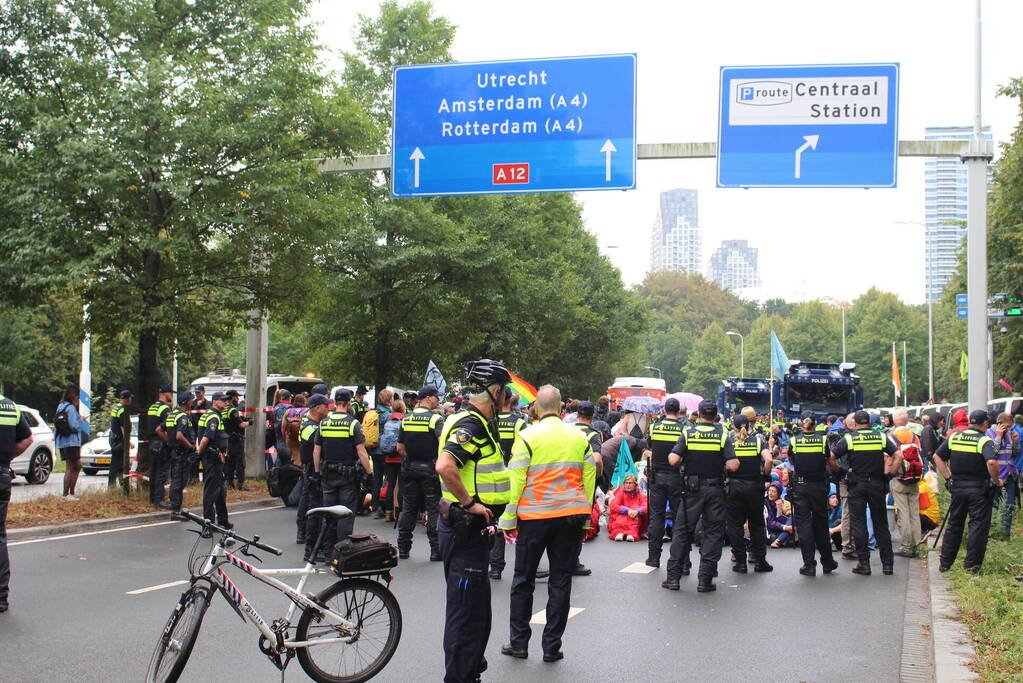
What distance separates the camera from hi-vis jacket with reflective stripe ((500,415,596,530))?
7.10m

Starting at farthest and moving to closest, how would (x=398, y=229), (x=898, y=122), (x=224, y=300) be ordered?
(x=398, y=229)
(x=224, y=300)
(x=898, y=122)

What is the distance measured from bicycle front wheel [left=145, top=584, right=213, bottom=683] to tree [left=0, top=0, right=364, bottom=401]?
357 inches

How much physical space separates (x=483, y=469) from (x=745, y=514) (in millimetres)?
5586

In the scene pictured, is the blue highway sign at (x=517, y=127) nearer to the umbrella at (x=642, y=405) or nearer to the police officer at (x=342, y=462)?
the umbrella at (x=642, y=405)

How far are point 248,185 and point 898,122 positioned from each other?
30.9 ft

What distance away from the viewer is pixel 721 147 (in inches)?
585

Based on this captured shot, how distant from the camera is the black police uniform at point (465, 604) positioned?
237 inches

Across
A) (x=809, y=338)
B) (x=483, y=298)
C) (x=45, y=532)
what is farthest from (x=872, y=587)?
(x=809, y=338)

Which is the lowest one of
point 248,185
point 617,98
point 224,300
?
point 224,300

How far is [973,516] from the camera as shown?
424 inches

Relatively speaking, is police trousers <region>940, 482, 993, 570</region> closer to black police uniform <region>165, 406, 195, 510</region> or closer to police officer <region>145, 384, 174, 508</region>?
black police uniform <region>165, 406, 195, 510</region>

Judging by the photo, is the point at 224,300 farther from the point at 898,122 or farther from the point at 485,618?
the point at 485,618

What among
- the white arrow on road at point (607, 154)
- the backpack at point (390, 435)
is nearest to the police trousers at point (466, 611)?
the backpack at point (390, 435)

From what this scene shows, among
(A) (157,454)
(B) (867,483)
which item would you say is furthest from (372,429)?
(B) (867,483)
